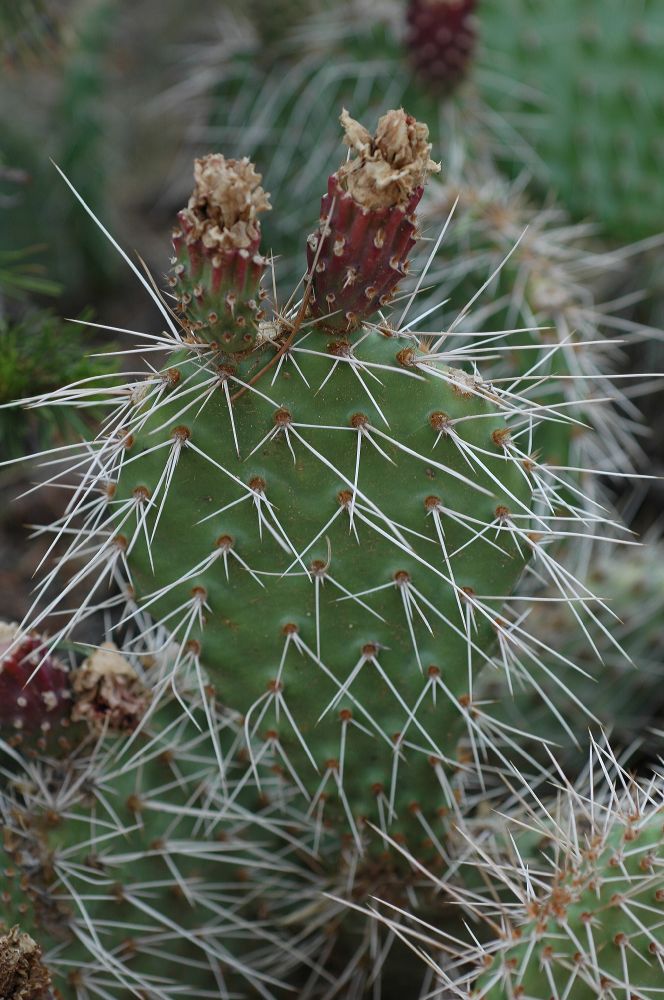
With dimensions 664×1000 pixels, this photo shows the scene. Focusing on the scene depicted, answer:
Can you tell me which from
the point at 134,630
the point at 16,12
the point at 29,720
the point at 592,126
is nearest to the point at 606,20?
the point at 592,126

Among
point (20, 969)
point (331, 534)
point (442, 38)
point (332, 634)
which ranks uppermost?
point (442, 38)

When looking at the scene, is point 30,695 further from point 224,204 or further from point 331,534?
point 224,204

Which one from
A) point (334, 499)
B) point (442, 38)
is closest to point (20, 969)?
point (334, 499)

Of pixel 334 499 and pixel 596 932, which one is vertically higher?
pixel 334 499

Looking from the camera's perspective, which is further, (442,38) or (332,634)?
(442,38)

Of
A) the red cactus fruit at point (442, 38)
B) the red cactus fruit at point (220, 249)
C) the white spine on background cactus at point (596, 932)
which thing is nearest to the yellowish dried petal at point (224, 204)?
the red cactus fruit at point (220, 249)

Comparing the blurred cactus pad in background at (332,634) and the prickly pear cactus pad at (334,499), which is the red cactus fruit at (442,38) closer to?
the blurred cactus pad in background at (332,634)

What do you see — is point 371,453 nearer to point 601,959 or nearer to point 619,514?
point 601,959
